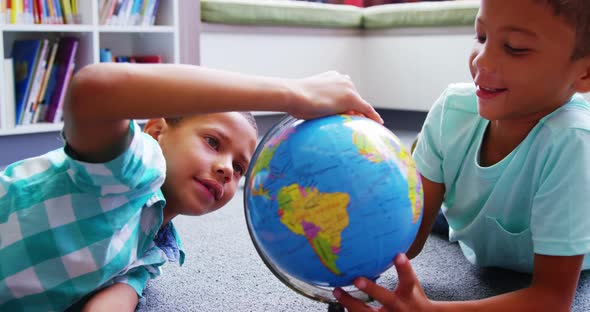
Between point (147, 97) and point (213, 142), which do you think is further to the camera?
point (213, 142)

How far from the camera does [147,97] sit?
0.88 m

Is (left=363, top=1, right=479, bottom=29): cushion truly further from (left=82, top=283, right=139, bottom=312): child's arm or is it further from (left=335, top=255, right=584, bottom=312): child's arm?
(left=82, top=283, right=139, bottom=312): child's arm

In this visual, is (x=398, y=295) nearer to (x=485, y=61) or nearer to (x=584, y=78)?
(x=485, y=61)

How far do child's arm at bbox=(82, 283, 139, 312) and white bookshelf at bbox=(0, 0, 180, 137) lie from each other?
1866 millimetres

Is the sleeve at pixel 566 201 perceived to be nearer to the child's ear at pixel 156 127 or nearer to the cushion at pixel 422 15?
the child's ear at pixel 156 127

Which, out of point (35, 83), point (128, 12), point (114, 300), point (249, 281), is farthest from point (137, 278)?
point (128, 12)

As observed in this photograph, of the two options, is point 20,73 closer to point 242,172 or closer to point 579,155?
point 242,172

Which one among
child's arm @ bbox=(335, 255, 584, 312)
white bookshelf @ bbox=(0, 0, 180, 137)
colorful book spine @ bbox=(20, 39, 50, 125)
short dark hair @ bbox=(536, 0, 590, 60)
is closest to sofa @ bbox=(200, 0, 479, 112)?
white bookshelf @ bbox=(0, 0, 180, 137)

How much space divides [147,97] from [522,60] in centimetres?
74

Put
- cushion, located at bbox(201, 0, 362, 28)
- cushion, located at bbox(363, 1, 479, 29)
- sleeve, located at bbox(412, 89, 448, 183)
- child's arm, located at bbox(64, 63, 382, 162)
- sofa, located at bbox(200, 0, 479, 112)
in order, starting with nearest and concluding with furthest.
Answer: child's arm, located at bbox(64, 63, 382, 162), sleeve, located at bbox(412, 89, 448, 183), cushion, located at bbox(201, 0, 362, 28), sofa, located at bbox(200, 0, 479, 112), cushion, located at bbox(363, 1, 479, 29)

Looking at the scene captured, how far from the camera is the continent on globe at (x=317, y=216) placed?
37.8 inches

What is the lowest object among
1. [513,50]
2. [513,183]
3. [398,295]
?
[398,295]

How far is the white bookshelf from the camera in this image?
9.65 ft

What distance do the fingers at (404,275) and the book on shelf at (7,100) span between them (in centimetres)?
235
